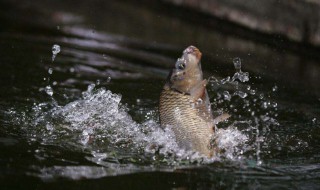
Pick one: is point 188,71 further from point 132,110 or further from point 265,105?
point 265,105

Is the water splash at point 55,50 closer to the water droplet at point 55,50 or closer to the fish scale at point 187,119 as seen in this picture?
the water droplet at point 55,50

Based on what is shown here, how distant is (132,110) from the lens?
5.77m

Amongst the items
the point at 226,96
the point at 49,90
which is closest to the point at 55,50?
the point at 49,90

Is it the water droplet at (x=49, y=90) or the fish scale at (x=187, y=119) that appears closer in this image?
the fish scale at (x=187, y=119)

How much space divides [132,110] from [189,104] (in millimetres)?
1776

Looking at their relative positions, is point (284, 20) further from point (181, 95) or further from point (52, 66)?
point (181, 95)

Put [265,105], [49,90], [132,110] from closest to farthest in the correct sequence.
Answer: [132,110]
[49,90]
[265,105]

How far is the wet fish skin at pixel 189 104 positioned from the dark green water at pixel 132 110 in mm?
173

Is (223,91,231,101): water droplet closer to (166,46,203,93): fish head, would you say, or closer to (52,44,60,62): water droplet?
(52,44,60,62): water droplet

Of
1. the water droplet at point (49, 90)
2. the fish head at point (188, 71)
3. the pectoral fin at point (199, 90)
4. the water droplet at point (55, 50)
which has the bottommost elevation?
the pectoral fin at point (199, 90)

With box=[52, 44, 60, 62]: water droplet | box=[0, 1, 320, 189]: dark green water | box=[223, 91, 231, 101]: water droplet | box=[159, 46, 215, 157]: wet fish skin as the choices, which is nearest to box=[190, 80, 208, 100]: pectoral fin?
box=[159, 46, 215, 157]: wet fish skin

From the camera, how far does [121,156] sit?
4.47 metres

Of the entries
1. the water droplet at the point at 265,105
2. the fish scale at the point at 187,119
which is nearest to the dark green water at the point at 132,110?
the water droplet at the point at 265,105

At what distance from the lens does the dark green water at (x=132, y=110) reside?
163 inches
